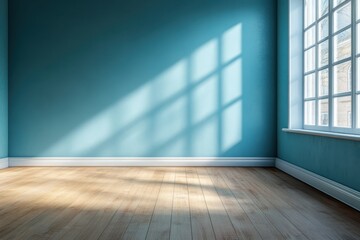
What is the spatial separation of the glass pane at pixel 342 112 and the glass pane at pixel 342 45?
0.36m

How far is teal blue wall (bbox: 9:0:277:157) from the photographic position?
4.54 m

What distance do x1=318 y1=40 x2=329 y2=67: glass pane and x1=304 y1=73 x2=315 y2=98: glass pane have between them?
26 cm

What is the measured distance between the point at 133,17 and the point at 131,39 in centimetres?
30

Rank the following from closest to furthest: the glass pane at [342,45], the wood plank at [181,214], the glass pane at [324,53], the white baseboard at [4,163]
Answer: the wood plank at [181,214] → the glass pane at [342,45] → the glass pane at [324,53] → the white baseboard at [4,163]

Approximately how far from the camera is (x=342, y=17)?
9.46 feet

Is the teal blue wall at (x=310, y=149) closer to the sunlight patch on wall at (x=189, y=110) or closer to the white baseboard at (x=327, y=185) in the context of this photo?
the white baseboard at (x=327, y=185)

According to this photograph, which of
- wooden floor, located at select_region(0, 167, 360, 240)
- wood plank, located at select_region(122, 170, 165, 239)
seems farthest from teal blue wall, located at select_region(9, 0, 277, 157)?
wood plank, located at select_region(122, 170, 165, 239)

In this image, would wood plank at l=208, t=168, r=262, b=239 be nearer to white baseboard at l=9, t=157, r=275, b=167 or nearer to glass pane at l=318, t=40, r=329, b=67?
white baseboard at l=9, t=157, r=275, b=167

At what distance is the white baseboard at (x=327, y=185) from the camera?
8.02 feet

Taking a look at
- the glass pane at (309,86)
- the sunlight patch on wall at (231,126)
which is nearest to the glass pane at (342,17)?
the glass pane at (309,86)

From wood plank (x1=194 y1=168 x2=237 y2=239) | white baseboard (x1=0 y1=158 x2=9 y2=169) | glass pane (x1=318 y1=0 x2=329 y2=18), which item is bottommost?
wood plank (x1=194 y1=168 x2=237 y2=239)

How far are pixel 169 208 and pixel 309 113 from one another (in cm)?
214

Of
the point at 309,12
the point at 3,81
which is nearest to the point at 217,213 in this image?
the point at 309,12

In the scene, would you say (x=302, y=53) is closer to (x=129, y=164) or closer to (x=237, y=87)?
(x=237, y=87)
